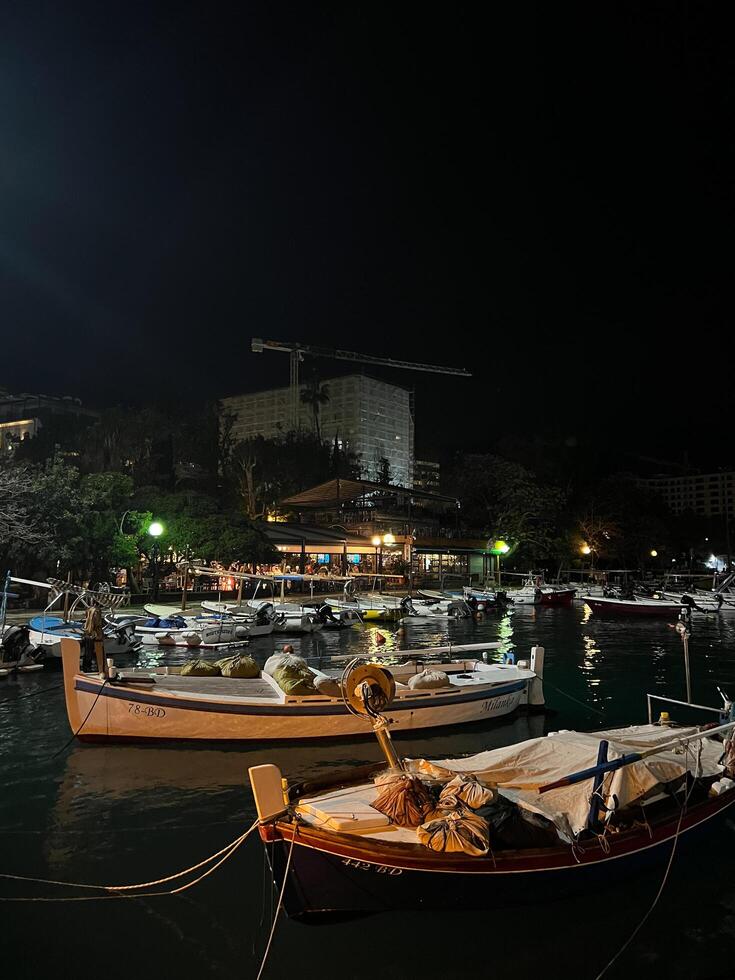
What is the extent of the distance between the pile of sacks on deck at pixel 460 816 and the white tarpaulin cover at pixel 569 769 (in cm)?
40

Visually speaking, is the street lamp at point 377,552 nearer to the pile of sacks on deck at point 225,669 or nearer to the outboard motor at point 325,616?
the outboard motor at point 325,616

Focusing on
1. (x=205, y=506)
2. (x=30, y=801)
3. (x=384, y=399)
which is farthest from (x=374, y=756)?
(x=384, y=399)

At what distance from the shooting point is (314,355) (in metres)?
157

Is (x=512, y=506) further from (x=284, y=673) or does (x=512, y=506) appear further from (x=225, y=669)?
→ (x=284, y=673)

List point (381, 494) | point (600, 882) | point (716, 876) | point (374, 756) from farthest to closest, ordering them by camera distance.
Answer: point (381, 494), point (374, 756), point (716, 876), point (600, 882)

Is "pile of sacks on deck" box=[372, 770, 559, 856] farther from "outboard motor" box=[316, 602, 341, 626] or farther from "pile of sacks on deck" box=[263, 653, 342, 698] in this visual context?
"outboard motor" box=[316, 602, 341, 626]

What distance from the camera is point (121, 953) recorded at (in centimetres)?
682

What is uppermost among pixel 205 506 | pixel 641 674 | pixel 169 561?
pixel 205 506

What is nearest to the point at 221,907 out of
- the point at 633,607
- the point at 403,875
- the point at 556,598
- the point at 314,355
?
the point at 403,875

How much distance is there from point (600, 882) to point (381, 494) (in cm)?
5885

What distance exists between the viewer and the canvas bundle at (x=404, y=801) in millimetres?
7113

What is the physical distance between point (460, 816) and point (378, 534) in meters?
53.3

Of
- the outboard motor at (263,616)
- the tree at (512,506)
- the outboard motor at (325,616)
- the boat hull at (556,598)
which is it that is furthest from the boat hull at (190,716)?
the tree at (512,506)

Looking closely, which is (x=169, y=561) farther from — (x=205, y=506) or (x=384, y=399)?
(x=384, y=399)
